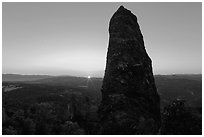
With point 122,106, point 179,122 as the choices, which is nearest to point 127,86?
point 122,106

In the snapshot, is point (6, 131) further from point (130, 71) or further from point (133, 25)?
point (133, 25)

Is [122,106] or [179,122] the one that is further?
[122,106]

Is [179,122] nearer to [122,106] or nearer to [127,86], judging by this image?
[122,106]

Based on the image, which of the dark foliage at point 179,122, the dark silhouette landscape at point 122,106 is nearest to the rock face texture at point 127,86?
the dark silhouette landscape at point 122,106

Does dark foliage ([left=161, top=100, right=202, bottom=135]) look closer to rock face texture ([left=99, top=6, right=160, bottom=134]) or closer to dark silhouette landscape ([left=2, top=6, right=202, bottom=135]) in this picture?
dark silhouette landscape ([left=2, top=6, right=202, bottom=135])

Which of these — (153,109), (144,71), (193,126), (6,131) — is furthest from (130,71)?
(6,131)

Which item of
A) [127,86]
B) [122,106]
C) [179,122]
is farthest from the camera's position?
[127,86]

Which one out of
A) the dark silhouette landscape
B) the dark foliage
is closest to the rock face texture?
the dark silhouette landscape

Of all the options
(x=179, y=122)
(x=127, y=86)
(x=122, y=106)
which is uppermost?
(x=127, y=86)
